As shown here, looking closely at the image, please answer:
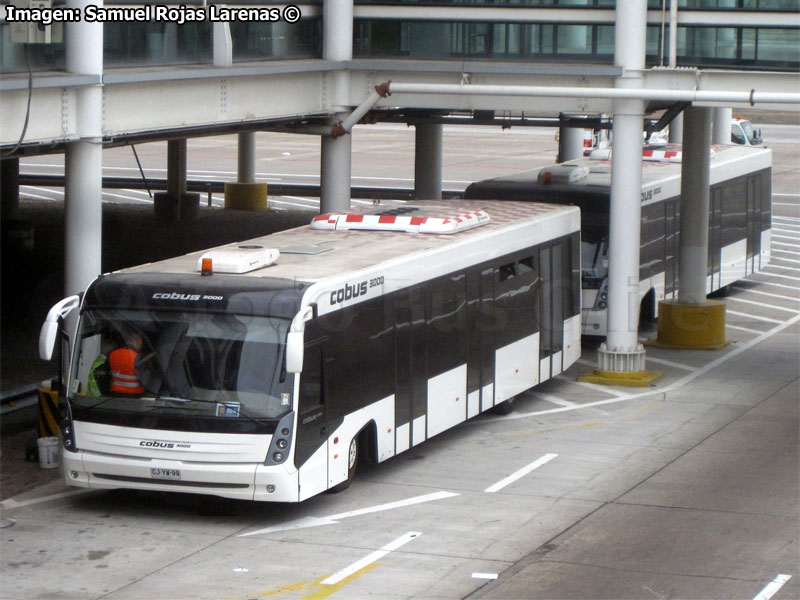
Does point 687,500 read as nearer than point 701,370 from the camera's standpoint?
Yes

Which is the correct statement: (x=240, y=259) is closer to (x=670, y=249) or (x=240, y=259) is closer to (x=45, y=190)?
(x=670, y=249)

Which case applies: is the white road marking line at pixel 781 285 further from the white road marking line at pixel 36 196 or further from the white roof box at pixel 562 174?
the white road marking line at pixel 36 196

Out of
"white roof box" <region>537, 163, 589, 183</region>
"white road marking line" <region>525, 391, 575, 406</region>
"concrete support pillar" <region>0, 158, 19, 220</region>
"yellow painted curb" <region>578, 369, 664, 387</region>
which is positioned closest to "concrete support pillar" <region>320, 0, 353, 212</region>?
"white roof box" <region>537, 163, 589, 183</region>

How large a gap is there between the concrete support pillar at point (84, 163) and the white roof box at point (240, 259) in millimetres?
2539

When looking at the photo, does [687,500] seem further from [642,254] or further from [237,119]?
[642,254]

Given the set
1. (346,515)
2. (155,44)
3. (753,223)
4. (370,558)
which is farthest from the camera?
(753,223)

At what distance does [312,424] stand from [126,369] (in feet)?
5.77

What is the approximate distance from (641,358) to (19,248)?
17598 mm

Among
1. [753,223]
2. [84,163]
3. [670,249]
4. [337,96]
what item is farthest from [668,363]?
[84,163]

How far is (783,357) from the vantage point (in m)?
22.1

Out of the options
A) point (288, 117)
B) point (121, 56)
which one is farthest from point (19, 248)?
point (121, 56)

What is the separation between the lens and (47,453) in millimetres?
15180

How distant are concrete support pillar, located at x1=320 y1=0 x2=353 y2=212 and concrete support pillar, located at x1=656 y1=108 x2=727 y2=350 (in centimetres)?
547

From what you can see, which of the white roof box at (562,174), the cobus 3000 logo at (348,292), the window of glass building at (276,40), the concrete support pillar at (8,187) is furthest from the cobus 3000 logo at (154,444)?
the concrete support pillar at (8,187)
